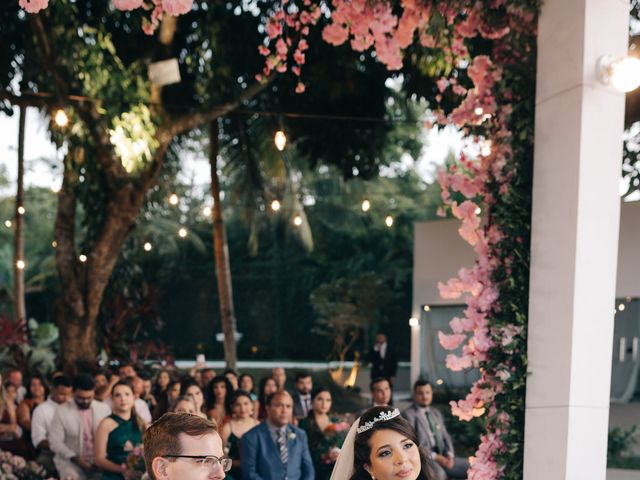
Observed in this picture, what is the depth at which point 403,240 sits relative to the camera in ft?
92.6

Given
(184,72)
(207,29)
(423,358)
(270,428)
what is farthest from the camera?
(423,358)

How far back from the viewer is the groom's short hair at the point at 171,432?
2.45m

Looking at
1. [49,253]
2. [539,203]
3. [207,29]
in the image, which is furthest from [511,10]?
[49,253]

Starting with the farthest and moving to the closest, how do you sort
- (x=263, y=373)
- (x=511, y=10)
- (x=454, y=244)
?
(x=263, y=373)
(x=454, y=244)
(x=511, y=10)

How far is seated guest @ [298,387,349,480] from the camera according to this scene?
7824 mm

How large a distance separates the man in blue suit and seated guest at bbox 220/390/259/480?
855 mm

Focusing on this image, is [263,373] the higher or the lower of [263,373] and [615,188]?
the lower

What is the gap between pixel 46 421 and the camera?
8609 mm

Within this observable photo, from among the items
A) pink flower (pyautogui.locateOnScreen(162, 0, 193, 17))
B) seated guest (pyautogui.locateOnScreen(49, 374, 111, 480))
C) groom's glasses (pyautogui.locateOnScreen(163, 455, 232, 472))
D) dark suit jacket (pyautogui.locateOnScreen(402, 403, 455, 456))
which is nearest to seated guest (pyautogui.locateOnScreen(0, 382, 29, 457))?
seated guest (pyautogui.locateOnScreen(49, 374, 111, 480))

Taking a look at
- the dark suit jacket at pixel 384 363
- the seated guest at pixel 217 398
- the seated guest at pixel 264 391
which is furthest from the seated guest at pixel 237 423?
the dark suit jacket at pixel 384 363

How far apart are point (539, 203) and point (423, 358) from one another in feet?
38.6

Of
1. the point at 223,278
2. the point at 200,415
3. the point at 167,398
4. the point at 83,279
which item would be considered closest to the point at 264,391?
the point at 167,398

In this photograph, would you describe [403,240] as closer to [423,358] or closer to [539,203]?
[423,358]

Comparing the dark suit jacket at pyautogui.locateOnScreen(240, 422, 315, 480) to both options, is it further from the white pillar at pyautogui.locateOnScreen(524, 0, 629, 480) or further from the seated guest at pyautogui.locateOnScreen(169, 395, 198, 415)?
the white pillar at pyautogui.locateOnScreen(524, 0, 629, 480)
